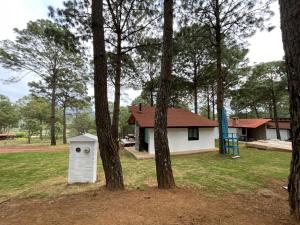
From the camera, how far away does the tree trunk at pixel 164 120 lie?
435cm

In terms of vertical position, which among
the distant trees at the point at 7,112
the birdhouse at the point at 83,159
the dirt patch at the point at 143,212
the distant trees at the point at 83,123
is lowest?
the dirt patch at the point at 143,212

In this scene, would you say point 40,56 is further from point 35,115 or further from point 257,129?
point 257,129

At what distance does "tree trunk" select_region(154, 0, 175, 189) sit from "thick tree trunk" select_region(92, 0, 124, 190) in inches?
36.7

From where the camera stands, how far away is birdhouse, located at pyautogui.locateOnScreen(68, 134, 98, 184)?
5.93m

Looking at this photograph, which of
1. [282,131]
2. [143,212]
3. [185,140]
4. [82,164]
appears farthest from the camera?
[282,131]

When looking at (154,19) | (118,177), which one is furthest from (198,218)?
(154,19)

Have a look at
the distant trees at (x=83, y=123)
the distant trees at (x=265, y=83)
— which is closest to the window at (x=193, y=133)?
the distant trees at (x=265, y=83)

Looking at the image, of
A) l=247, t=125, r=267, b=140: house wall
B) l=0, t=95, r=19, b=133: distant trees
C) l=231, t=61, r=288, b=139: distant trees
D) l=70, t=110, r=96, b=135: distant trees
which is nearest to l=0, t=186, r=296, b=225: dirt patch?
l=231, t=61, r=288, b=139: distant trees

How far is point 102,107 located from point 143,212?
7.50 feet

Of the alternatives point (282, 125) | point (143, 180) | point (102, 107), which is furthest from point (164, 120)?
point (282, 125)

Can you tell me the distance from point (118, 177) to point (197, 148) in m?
10.5

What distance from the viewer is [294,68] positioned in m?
2.35

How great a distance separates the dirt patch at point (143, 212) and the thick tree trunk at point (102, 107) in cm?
44

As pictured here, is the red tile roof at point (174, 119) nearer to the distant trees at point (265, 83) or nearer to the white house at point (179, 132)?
the white house at point (179, 132)
